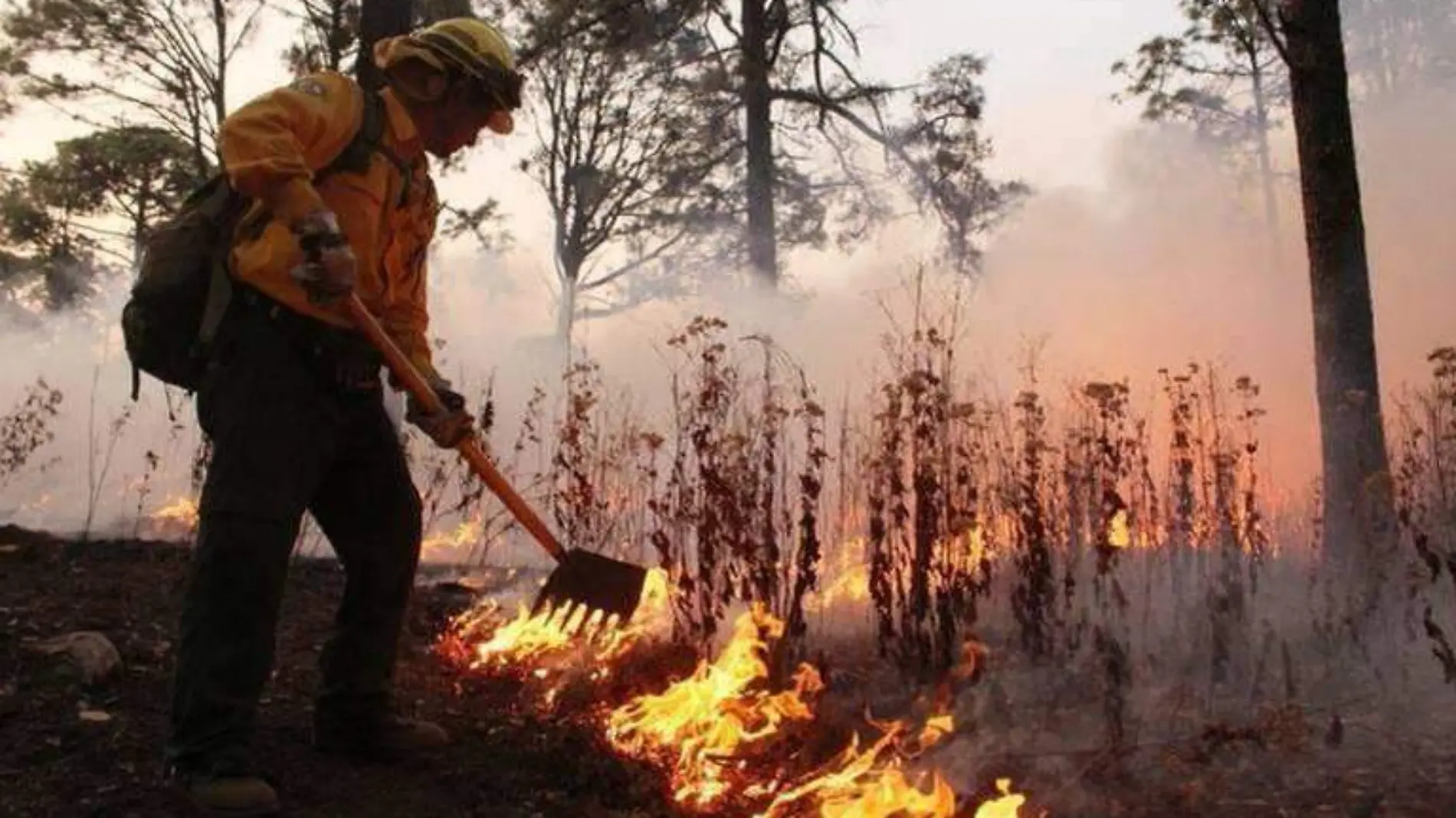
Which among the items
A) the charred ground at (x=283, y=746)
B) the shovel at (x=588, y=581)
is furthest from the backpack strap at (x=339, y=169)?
the charred ground at (x=283, y=746)

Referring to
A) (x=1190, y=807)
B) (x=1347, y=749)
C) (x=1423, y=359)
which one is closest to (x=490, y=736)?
(x=1190, y=807)

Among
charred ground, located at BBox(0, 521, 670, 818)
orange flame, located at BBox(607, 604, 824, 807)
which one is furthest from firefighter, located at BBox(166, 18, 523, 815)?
orange flame, located at BBox(607, 604, 824, 807)

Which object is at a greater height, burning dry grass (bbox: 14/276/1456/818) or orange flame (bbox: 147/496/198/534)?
orange flame (bbox: 147/496/198/534)

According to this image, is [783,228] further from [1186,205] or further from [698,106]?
[1186,205]

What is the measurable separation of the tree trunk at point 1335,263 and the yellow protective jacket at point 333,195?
4.55 metres

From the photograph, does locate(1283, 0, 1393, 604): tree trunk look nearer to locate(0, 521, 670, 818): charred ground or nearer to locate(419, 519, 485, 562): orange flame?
locate(0, 521, 670, 818): charred ground

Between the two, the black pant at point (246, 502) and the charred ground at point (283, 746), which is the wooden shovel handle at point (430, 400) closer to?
the black pant at point (246, 502)

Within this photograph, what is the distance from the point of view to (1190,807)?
278 cm

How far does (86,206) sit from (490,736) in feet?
52.7

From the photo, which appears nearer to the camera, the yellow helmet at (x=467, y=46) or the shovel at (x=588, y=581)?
the yellow helmet at (x=467, y=46)

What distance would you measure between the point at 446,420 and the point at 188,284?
704 mm

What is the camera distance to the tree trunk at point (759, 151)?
1316cm

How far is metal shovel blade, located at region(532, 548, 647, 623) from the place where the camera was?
3.16 metres

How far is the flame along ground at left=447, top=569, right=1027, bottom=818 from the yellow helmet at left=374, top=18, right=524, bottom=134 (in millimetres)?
1503
